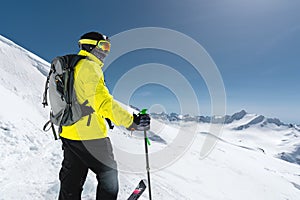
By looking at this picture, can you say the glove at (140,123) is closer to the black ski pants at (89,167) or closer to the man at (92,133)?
the man at (92,133)

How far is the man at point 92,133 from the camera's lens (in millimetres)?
2803

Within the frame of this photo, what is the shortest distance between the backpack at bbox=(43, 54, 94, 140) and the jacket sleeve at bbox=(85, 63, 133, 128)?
11 cm

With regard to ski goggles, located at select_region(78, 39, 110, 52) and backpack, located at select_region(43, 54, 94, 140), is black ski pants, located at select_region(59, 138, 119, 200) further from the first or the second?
ski goggles, located at select_region(78, 39, 110, 52)

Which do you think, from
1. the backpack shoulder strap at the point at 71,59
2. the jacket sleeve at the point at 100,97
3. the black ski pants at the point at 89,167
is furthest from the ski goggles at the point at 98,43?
the black ski pants at the point at 89,167

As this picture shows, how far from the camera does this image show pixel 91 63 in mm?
2838

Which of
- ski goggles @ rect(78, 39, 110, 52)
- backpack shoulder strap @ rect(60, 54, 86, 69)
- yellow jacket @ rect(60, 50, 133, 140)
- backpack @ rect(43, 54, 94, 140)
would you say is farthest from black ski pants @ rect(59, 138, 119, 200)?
ski goggles @ rect(78, 39, 110, 52)

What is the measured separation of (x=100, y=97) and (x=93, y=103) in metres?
0.13

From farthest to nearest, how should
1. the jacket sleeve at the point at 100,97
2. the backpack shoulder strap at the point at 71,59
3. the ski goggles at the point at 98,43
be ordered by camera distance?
1. the ski goggles at the point at 98,43
2. the backpack shoulder strap at the point at 71,59
3. the jacket sleeve at the point at 100,97

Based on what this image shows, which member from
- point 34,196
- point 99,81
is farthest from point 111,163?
point 34,196

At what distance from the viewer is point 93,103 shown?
112 inches

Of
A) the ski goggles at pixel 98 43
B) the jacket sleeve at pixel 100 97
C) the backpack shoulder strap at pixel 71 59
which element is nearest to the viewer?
the jacket sleeve at pixel 100 97

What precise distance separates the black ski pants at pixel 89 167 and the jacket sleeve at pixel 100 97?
16.7 inches

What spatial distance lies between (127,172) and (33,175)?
111 inches

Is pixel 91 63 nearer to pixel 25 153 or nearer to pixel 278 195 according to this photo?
pixel 25 153
